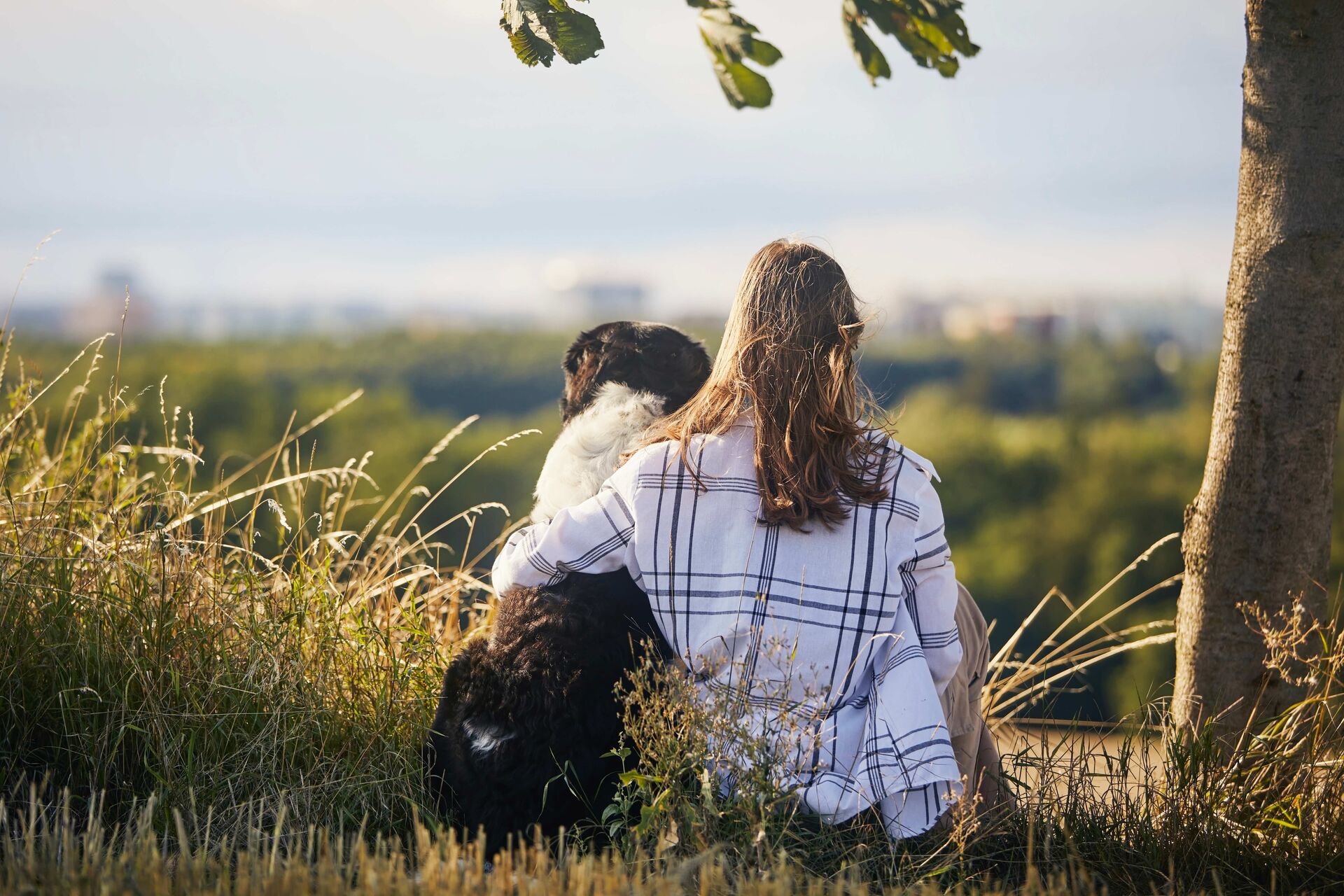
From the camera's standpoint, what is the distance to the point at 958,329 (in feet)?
214

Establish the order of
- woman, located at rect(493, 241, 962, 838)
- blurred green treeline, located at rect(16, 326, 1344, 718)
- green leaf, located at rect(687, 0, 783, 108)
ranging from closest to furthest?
woman, located at rect(493, 241, 962, 838) → green leaf, located at rect(687, 0, 783, 108) → blurred green treeline, located at rect(16, 326, 1344, 718)

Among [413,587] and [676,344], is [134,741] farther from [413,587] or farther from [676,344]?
[676,344]

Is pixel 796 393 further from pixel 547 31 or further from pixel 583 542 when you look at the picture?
pixel 547 31

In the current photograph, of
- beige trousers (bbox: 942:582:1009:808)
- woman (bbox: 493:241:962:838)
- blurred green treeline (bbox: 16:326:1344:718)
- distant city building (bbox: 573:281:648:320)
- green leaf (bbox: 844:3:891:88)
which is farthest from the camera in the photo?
distant city building (bbox: 573:281:648:320)

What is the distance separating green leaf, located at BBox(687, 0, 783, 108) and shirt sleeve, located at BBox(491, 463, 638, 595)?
133cm

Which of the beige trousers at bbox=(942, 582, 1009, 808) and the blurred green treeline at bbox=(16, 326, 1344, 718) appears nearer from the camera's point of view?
the beige trousers at bbox=(942, 582, 1009, 808)

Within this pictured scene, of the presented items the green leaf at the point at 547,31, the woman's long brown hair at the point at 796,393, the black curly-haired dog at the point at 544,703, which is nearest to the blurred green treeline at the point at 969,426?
the woman's long brown hair at the point at 796,393

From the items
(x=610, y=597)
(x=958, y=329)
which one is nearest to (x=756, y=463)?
(x=610, y=597)

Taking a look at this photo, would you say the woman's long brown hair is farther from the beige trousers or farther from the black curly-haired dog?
the beige trousers

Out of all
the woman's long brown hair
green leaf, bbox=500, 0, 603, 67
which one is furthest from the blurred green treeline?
green leaf, bbox=500, 0, 603, 67

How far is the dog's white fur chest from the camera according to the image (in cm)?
256

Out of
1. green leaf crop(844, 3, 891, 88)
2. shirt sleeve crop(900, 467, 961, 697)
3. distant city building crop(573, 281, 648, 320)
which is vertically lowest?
shirt sleeve crop(900, 467, 961, 697)

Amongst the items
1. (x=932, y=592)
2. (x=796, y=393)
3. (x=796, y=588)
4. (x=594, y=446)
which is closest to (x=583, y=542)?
(x=594, y=446)

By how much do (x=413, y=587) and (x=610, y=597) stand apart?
93 cm
